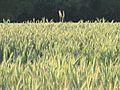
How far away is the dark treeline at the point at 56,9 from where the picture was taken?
61.9 ft

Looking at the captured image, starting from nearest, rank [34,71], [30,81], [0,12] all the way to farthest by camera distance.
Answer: [30,81] → [34,71] → [0,12]

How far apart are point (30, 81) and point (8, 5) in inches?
703

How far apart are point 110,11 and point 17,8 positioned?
4064 mm

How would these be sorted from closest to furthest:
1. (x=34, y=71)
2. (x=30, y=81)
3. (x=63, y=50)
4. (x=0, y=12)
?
(x=30, y=81) < (x=34, y=71) < (x=63, y=50) < (x=0, y=12)

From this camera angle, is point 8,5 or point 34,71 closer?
point 34,71

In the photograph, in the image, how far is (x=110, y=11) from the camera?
64.0ft

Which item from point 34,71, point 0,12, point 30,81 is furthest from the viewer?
point 0,12

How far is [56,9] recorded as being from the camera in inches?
762

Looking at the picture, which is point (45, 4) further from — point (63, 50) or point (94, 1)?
point (63, 50)

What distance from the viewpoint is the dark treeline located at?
18859mm

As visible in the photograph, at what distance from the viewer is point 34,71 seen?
1.69m

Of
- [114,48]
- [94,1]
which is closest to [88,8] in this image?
[94,1]

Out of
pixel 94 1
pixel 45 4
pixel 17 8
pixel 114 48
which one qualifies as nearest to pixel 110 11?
pixel 94 1

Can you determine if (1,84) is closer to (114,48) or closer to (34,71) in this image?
(34,71)
